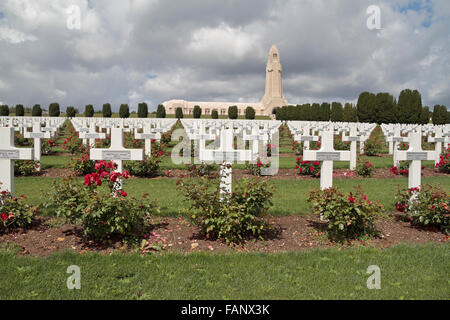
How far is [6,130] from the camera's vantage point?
4496mm

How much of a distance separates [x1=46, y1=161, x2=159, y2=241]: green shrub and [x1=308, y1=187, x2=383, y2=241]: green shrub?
6.85 feet

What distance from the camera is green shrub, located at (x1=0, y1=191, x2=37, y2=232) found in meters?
4.05

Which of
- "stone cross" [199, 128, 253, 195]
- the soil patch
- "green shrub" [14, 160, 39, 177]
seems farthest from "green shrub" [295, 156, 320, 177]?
"green shrub" [14, 160, 39, 177]

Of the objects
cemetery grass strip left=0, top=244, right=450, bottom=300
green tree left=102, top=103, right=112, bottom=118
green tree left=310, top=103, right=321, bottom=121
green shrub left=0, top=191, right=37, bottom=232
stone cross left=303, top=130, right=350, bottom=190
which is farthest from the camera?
green tree left=102, top=103, right=112, bottom=118

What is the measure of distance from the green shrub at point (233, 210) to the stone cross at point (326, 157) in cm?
130

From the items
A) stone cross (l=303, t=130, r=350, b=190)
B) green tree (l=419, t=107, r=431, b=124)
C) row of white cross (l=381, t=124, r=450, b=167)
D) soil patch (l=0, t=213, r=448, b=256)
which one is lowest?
soil patch (l=0, t=213, r=448, b=256)

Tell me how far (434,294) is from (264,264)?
1.49 metres

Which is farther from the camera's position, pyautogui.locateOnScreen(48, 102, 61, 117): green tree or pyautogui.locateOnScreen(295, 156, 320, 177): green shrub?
pyautogui.locateOnScreen(48, 102, 61, 117): green tree

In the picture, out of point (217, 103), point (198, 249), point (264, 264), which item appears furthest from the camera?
point (217, 103)

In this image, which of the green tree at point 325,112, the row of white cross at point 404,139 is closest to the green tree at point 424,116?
the green tree at point 325,112

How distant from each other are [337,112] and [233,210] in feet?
122

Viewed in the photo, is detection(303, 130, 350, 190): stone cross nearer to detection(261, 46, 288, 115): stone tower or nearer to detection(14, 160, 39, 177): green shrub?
detection(14, 160, 39, 177): green shrub
